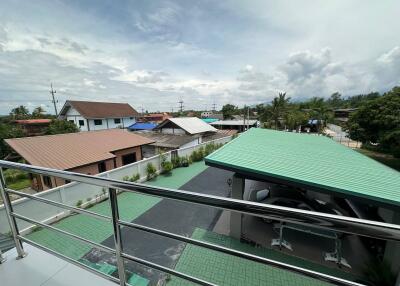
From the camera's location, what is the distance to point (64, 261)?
5.57 ft

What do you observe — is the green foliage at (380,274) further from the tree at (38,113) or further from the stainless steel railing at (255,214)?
the tree at (38,113)

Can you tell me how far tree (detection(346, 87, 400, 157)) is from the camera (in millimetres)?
12508

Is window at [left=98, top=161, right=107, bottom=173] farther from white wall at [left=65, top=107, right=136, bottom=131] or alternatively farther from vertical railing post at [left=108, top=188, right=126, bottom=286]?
white wall at [left=65, top=107, right=136, bottom=131]

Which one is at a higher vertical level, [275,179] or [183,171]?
[275,179]

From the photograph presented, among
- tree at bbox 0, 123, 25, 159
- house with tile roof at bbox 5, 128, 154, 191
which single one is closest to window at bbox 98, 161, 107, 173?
house with tile roof at bbox 5, 128, 154, 191

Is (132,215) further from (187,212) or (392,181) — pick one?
(392,181)

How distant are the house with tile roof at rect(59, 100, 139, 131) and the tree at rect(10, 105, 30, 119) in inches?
738

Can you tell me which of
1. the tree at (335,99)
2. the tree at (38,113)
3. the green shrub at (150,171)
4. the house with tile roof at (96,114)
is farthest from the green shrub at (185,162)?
the tree at (335,99)

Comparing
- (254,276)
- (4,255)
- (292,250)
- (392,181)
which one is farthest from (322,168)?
(4,255)

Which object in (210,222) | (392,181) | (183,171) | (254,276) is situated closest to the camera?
(254,276)

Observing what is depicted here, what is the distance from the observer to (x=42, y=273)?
5.20 ft

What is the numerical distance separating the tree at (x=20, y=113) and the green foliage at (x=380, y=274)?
48.9 metres

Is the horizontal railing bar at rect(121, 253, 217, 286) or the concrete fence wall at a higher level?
the horizontal railing bar at rect(121, 253, 217, 286)

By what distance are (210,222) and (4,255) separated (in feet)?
15.0
